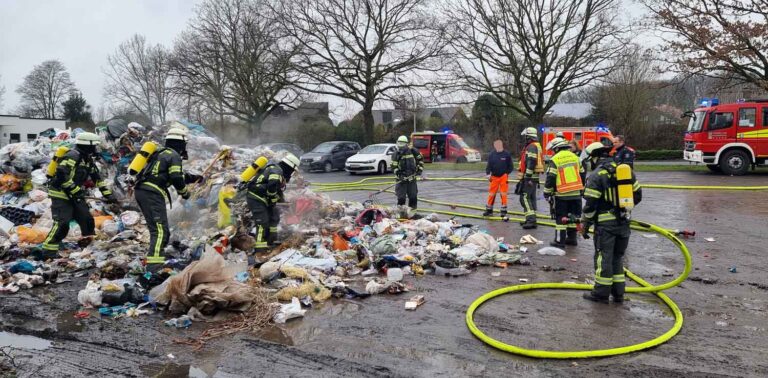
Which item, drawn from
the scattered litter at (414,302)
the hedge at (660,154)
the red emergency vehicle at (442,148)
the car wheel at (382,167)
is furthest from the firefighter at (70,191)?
the hedge at (660,154)

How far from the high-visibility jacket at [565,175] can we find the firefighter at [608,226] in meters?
2.30

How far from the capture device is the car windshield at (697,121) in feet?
57.5

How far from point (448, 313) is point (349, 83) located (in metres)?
24.6

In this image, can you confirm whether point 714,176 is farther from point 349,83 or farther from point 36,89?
point 36,89

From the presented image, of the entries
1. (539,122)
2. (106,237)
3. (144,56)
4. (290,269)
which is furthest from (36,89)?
(290,269)

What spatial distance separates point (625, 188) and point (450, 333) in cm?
230

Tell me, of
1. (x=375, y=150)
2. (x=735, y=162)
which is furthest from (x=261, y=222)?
(x=735, y=162)

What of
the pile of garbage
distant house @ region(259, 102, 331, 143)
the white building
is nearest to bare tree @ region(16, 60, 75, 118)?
the white building

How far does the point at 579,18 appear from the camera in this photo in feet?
78.6

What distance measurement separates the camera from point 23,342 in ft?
15.1

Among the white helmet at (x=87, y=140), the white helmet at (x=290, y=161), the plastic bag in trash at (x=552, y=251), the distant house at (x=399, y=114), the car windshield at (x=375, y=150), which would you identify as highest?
the distant house at (x=399, y=114)

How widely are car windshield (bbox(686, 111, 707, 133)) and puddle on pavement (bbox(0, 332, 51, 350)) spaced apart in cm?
1929

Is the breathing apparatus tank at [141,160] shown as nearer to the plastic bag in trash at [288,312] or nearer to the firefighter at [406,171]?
the plastic bag in trash at [288,312]

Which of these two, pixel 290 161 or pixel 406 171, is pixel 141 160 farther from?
pixel 406 171
